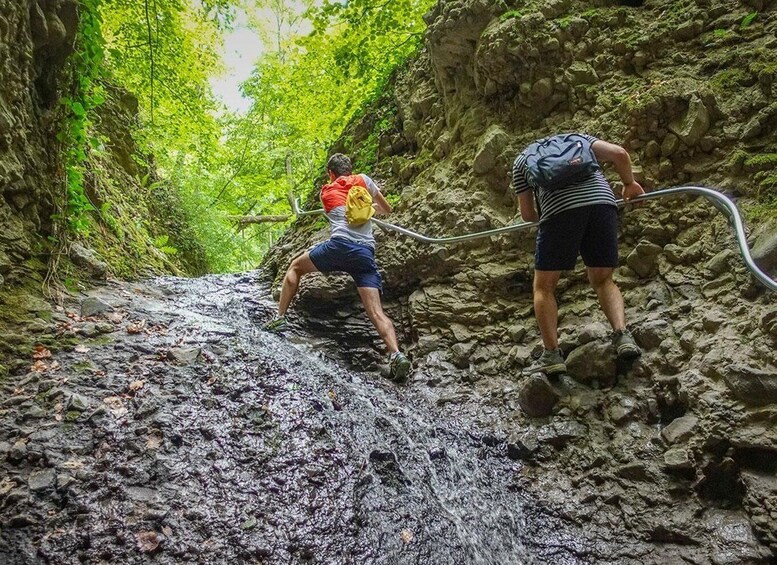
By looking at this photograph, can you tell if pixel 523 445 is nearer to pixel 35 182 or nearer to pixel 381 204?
pixel 381 204

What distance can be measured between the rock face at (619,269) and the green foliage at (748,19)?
6 cm

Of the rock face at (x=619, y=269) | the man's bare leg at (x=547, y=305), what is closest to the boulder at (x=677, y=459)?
the rock face at (x=619, y=269)

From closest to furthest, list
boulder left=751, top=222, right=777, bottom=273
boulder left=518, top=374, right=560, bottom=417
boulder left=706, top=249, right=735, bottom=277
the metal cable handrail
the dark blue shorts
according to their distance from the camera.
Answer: the metal cable handrail
boulder left=751, top=222, right=777, bottom=273
boulder left=706, top=249, right=735, bottom=277
boulder left=518, top=374, right=560, bottom=417
the dark blue shorts

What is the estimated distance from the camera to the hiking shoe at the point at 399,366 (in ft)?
14.0

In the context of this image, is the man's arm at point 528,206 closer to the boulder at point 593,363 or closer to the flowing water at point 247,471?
the boulder at point 593,363

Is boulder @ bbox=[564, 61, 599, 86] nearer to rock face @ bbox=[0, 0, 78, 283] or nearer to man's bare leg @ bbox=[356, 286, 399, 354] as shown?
man's bare leg @ bbox=[356, 286, 399, 354]

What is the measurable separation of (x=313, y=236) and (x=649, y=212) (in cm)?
456

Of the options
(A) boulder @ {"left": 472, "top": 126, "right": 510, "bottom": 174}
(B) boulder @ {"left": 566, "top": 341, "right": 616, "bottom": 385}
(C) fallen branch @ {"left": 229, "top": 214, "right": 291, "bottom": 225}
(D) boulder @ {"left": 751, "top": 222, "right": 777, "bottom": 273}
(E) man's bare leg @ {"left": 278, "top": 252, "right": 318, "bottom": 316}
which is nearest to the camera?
(D) boulder @ {"left": 751, "top": 222, "right": 777, "bottom": 273}

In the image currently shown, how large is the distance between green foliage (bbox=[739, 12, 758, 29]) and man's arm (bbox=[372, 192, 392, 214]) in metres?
3.66

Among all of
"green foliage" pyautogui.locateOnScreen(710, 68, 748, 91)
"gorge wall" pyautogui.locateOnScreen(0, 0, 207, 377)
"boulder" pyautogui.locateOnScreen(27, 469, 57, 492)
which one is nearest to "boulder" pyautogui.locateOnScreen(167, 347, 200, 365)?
"gorge wall" pyautogui.locateOnScreen(0, 0, 207, 377)

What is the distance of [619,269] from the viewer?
364cm

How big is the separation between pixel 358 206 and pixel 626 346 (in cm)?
287

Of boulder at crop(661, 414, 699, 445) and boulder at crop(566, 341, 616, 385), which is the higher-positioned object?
boulder at crop(566, 341, 616, 385)

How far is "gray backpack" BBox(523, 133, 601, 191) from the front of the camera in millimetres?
2979
